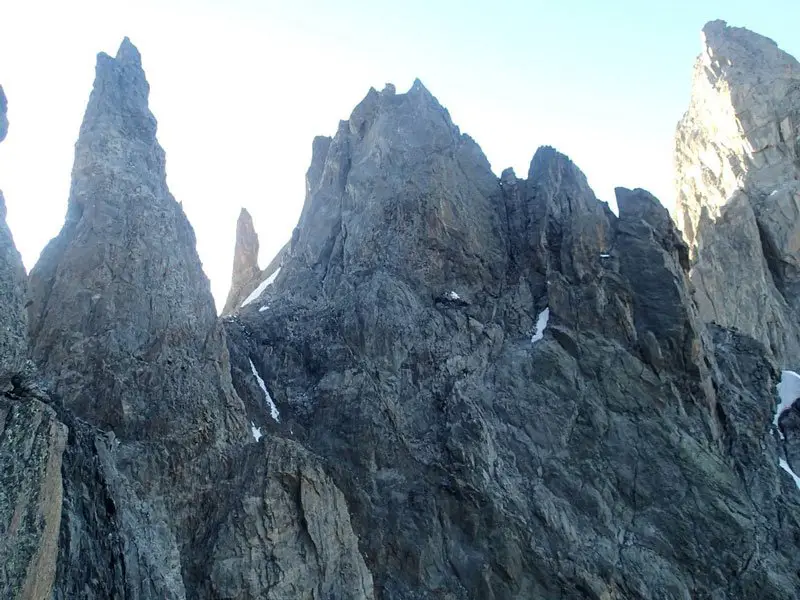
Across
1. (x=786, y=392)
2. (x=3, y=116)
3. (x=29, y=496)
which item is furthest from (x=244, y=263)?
(x=29, y=496)

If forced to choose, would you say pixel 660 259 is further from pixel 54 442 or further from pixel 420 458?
pixel 54 442

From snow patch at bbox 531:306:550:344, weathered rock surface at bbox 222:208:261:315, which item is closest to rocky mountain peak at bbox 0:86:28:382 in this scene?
snow patch at bbox 531:306:550:344

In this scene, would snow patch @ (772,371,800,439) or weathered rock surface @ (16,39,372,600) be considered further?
snow patch @ (772,371,800,439)

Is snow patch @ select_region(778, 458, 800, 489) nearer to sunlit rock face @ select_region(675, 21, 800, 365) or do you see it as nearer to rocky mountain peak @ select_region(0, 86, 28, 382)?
sunlit rock face @ select_region(675, 21, 800, 365)

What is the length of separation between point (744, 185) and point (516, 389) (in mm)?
36238

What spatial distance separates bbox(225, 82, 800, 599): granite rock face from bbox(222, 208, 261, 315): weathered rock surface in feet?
42.8

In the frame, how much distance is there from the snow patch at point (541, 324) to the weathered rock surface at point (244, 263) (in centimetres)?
2591

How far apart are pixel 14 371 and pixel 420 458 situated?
1636 centimetres

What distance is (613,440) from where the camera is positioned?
2955cm

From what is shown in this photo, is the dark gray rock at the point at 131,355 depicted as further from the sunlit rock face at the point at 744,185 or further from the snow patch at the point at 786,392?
the sunlit rock face at the point at 744,185

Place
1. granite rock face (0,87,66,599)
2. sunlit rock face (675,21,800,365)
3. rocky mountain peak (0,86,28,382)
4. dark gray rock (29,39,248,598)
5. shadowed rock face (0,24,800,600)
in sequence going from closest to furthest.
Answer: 1. granite rock face (0,87,66,599)
2. rocky mountain peak (0,86,28,382)
3. dark gray rock (29,39,248,598)
4. shadowed rock face (0,24,800,600)
5. sunlit rock face (675,21,800,365)

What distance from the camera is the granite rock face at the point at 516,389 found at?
85.8 feet

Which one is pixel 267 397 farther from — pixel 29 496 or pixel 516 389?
pixel 29 496

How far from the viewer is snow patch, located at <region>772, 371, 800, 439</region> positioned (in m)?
33.7
